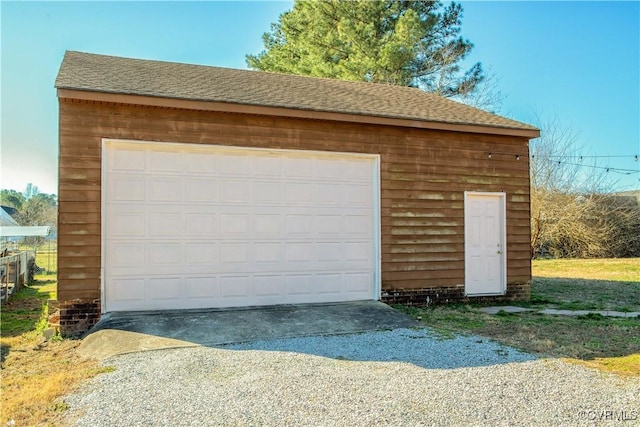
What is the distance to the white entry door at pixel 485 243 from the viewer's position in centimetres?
840

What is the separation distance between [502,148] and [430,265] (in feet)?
8.83

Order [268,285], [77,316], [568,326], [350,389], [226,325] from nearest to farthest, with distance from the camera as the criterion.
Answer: [350,389] → [226,325] → [77,316] → [568,326] → [268,285]

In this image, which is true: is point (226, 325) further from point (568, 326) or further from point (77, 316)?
point (568, 326)

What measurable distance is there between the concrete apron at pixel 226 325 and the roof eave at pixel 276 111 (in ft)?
9.71

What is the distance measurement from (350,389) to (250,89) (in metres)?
5.58

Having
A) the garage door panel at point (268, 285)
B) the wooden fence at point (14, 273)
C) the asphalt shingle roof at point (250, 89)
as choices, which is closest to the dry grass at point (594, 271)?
the asphalt shingle roof at point (250, 89)

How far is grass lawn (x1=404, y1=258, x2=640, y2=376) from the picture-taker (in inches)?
195

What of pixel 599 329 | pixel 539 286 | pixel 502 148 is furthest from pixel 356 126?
pixel 539 286

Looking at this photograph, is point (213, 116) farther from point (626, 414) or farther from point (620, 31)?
point (620, 31)

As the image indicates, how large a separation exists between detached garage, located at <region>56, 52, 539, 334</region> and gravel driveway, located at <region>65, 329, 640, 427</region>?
6.31ft

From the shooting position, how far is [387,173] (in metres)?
7.79

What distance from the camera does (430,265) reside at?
26.5 feet

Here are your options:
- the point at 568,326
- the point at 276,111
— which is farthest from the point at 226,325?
the point at 568,326

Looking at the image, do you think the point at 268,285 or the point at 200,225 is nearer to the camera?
the point at 200,225
